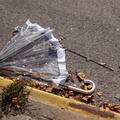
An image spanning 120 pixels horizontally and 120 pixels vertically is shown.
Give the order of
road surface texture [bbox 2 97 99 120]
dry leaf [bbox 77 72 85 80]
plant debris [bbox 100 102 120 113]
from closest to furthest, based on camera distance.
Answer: road surface texture [bbox 2 97 99 120] → plant debris [bbox 100 102 120 113] → dry leaf [bbox 77 72 85 80]

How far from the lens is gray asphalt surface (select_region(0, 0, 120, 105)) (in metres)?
2.81

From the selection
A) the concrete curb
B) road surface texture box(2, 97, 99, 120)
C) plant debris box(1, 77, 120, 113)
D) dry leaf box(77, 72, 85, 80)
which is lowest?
road surface texture box(2, 97, 99, 120)

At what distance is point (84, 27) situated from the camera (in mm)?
3346

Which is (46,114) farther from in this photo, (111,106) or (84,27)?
(84,27)

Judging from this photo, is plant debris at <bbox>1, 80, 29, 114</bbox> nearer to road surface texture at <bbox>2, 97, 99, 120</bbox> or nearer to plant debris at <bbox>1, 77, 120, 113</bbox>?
road surface texture at <bbox>2, 97, 99, 120</bbox>

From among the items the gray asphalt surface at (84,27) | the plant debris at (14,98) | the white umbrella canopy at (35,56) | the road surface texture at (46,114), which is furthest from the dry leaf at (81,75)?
the plant debris at (14,98)

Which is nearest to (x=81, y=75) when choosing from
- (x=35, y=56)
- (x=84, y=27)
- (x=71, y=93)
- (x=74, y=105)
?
(x=71, y=93)

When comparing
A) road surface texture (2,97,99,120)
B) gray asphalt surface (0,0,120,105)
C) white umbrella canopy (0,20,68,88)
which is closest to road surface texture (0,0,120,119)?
gray asphalt surface (0,0,120,105)

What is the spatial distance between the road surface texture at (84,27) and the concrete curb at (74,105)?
24cm

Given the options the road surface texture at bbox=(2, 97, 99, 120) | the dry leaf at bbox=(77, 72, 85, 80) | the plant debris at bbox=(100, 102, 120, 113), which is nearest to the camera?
the road surface texture at bbox=(2, 97, 99, 120)

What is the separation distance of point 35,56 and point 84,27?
1047mm

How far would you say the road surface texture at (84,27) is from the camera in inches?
110

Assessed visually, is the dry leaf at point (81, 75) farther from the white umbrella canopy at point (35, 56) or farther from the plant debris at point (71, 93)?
the white umbrella canopy at point (35, 56)

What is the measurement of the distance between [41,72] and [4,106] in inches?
29.2
